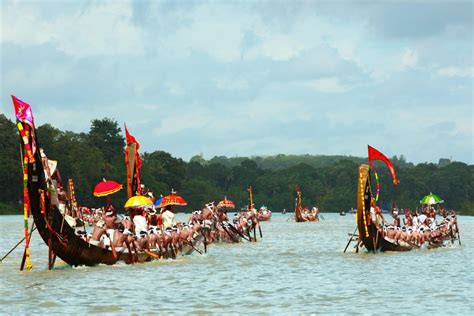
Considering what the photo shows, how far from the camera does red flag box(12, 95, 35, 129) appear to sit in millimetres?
29234

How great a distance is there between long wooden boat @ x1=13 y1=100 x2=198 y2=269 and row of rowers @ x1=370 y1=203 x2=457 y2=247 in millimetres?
13006

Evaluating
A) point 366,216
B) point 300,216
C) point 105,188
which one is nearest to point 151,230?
point 105,188

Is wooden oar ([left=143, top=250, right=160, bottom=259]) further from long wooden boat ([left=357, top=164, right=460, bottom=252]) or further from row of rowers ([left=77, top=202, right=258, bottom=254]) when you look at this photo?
long wooden boat ([left=357, top=164, right=460, bottom=252])

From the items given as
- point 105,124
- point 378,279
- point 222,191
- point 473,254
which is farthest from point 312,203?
point 378,279

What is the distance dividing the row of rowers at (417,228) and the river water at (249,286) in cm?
151

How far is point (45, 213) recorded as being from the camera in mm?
29719

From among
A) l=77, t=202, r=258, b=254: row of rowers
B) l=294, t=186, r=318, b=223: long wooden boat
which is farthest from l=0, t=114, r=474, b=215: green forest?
l=77, t=202, r=258, b=254: row of rowers

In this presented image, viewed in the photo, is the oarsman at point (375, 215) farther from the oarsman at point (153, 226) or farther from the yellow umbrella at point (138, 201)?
the yellow umbrella at point (138, 201)

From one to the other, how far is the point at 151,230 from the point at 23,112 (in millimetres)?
8879

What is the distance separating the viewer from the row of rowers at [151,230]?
33.1 metres

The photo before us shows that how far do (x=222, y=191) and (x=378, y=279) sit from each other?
15157 cm

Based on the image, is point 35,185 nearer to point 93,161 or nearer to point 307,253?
point 307,253

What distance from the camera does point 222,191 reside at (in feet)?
601

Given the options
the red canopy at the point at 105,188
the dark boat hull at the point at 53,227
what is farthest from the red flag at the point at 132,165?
the dark boat hull at the point at 53,227
